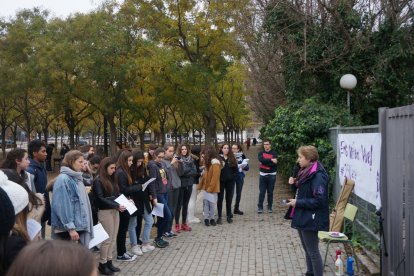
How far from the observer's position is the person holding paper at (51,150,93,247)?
547 centimetres

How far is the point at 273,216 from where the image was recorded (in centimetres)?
1148

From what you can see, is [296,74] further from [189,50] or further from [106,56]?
[106,56]

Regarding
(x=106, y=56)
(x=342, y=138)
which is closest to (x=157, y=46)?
(x=106, y=56)

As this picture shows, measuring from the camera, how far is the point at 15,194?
279 cm

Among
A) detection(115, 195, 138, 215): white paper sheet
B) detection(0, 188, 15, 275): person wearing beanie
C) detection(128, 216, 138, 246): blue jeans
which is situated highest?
detection(0, 188, 15, 275): person wearing beanie


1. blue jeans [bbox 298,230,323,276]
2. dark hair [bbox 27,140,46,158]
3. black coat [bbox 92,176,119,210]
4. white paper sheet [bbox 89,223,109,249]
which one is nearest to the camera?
blue jeans [bbox 298,230,323,276]

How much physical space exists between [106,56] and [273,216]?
57.4ft

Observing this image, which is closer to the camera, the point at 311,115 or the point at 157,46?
the point at 311,115

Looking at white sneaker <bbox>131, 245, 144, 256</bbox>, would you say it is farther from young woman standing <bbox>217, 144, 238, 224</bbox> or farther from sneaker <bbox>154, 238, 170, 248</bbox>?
young woman standing <bbox>217, 144, 238, 224</bbox>

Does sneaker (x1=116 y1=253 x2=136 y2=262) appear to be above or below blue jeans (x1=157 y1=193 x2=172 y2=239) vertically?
below

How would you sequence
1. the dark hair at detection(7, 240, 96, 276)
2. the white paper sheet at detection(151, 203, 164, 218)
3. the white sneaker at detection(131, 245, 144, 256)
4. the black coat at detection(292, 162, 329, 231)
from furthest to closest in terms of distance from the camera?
the white paper sheet at detection(151, 203, 164, 218)
the white sneaker at detection(131, 245, 144, 256)
the black coat at detection(292, 162, 329, 231)
the dark hair at detection(7, 240, 96, 276)

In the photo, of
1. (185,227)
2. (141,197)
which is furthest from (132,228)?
(185,227)

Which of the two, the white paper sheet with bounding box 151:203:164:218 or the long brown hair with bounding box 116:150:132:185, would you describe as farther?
the white paper sheet with bounding box 151:203:164:218

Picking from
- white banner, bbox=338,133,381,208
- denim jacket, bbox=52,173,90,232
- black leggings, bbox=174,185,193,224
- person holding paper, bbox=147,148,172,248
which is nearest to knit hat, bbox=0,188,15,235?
denim jacket, bbox=52,173,90,232
